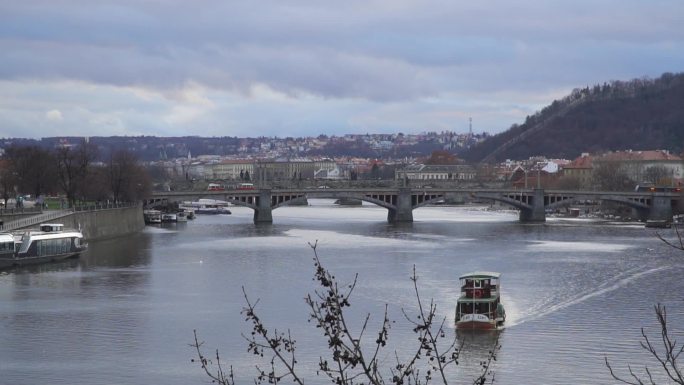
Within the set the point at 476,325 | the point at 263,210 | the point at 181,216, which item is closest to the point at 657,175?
the point at 263,210

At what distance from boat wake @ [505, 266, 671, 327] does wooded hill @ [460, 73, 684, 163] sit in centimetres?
11116

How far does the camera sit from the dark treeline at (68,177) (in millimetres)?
56406

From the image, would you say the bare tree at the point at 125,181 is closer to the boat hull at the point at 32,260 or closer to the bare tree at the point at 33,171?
the bare tree at the point at 33,171

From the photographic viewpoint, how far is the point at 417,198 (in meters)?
73.7

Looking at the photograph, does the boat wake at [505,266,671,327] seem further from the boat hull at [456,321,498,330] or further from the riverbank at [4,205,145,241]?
the riverbank at [4,205,145,241]

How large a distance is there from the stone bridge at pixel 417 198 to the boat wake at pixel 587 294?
111ft

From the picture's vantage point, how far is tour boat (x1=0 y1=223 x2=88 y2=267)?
36.4 meters

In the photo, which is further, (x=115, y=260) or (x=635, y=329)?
(x=115, y=260)

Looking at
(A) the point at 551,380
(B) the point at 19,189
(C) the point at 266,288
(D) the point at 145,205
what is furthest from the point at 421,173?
(A) the point at 551,380

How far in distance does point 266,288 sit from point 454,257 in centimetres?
1180

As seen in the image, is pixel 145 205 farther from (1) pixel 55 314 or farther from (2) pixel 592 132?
(2) pixel 592 132

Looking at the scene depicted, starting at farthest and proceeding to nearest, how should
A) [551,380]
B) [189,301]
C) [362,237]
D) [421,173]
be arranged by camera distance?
[421,173], [362,237], [189,301], [551,380]

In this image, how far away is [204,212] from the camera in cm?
8912

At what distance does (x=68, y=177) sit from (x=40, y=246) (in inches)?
816
